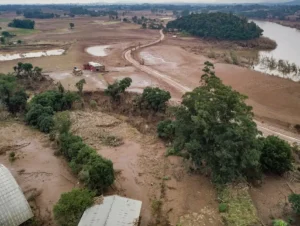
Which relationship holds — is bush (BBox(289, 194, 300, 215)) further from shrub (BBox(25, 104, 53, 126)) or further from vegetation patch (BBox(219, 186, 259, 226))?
shrub (BBox(25, 104, 53, 126))

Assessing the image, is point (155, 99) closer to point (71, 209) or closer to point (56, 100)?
point (56, 100)

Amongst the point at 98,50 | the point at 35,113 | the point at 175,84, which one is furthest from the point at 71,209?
the point at 98,50

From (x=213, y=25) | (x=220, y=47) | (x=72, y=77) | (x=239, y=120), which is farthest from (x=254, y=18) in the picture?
(x=239, y=120)

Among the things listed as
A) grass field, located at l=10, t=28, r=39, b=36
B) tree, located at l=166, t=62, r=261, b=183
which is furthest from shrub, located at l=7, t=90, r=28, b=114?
grass field, located at l=10, t=28, r=39, b=36

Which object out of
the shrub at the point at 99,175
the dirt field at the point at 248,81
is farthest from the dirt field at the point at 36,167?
the dirt field at the point at 248,81

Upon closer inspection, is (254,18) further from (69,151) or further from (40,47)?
(69,151)

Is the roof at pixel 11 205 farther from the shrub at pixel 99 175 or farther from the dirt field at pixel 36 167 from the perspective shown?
the shrub at pixel 99 175
